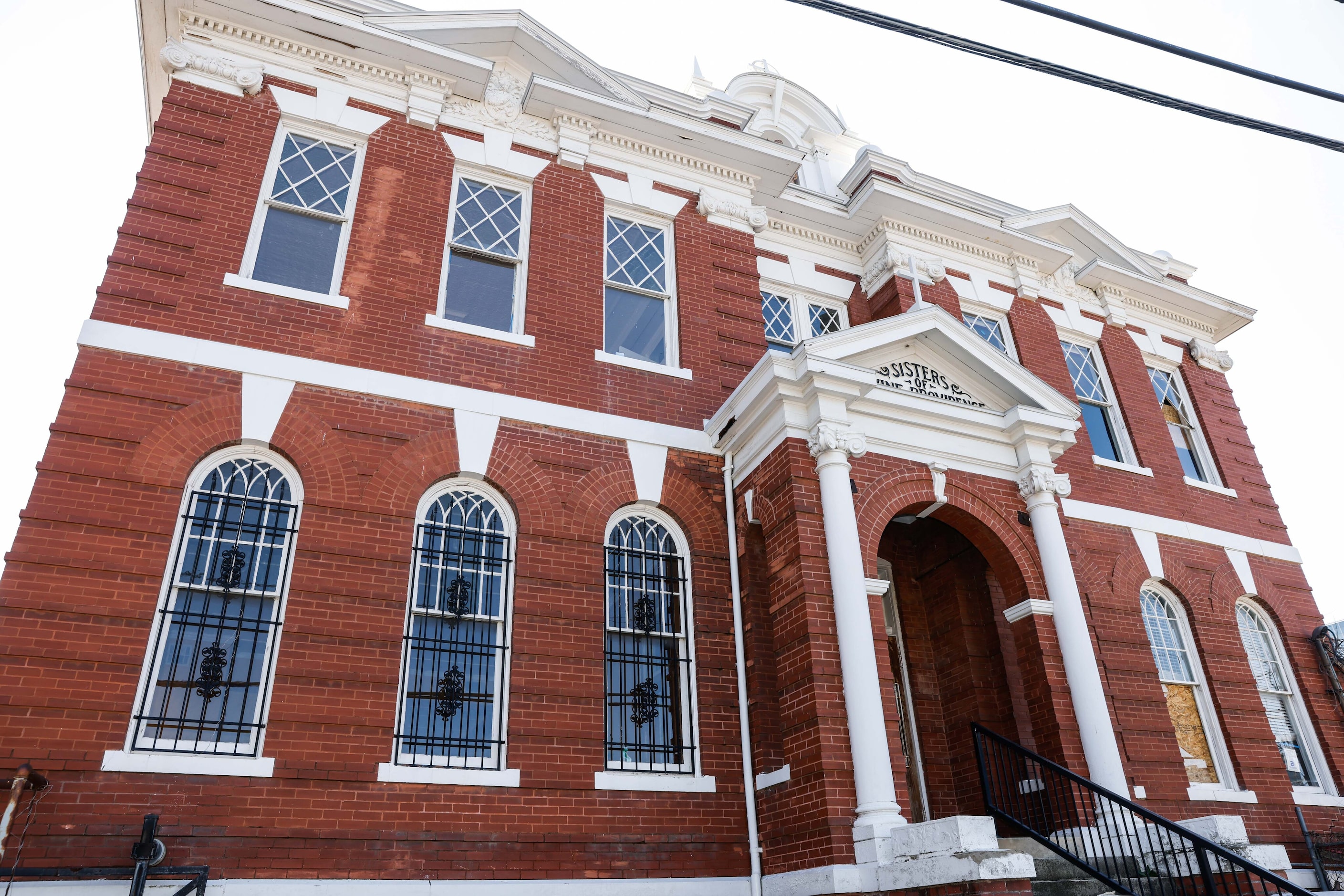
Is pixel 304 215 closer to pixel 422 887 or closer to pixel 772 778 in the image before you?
pixel 422 887

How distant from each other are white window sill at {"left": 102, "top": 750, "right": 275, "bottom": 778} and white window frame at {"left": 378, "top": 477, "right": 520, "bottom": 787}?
885 mm

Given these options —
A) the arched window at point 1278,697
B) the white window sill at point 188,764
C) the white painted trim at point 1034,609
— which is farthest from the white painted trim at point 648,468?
the arched window at point 1278,697

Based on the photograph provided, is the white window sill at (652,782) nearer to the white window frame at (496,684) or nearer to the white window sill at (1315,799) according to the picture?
the white window frame at (496,684)

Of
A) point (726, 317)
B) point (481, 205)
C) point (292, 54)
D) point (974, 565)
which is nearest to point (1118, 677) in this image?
point (974, 565)

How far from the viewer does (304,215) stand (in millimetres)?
9906

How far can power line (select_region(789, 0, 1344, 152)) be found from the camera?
588 cm

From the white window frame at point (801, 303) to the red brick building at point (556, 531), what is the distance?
64 mm

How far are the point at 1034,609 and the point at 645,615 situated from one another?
12.8 ft

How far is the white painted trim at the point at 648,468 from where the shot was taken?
966 centimetres

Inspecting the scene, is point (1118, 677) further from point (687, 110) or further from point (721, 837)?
point (687, 110)

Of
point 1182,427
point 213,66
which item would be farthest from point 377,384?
point 1182,427

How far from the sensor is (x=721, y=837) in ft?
27.4

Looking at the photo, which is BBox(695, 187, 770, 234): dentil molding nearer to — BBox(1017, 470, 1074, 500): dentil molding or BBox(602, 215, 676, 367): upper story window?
BBox(602, 215, 676, 367): upper story window

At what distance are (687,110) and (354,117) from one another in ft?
16.9
